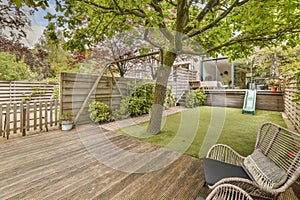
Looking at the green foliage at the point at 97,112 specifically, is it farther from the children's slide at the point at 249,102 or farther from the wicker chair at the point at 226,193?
the children's slide at the point at 249,102

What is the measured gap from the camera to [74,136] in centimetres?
398

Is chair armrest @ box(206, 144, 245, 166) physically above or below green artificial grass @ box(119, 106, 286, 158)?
above

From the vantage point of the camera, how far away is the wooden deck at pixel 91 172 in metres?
1.87

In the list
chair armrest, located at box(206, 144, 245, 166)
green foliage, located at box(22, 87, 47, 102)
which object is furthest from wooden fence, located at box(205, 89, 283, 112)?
green foliage, located at box(22, 87, 47, 102)

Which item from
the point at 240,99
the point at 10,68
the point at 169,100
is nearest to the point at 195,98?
the point at 169,100

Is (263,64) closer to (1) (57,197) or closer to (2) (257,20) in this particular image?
(2) (257,20)

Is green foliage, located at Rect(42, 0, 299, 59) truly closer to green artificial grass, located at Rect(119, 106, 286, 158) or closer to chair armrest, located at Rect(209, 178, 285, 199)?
green artificial grass, located at Rect(119, 106, 286, 158)

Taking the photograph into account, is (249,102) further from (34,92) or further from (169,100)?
(34,92)

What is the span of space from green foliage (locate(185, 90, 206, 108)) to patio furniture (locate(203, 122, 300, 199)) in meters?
6.76

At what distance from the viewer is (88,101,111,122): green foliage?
5125 millimetres

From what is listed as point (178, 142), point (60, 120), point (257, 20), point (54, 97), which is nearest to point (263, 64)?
point (257, 20)

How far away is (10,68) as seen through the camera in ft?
23.3

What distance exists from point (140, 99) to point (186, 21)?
369 cm

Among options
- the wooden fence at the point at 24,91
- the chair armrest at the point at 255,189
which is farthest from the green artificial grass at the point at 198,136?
the wooden fence at the point at 24,91
